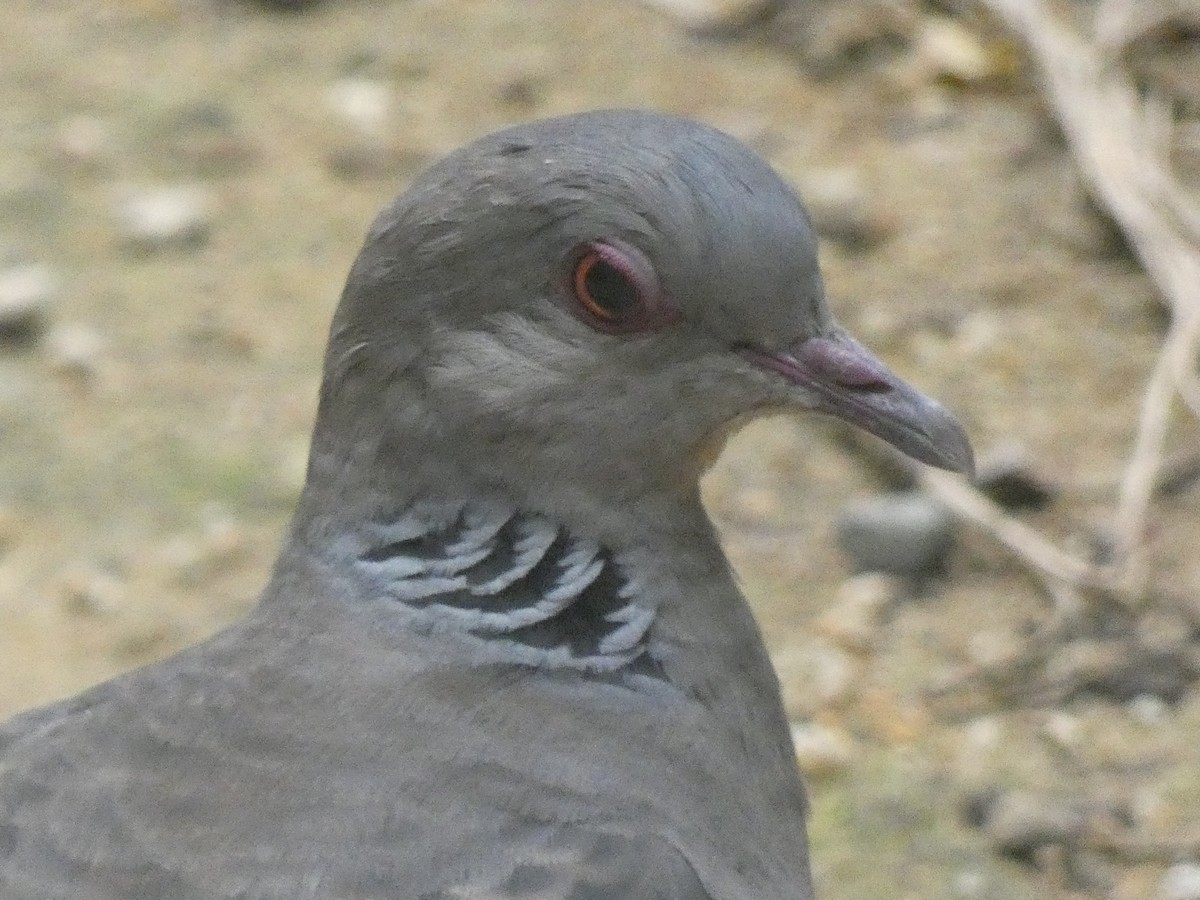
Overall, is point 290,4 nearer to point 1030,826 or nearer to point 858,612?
point 858,612

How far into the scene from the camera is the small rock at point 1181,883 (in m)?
3.18

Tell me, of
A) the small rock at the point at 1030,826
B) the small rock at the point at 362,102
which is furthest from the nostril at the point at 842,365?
the small rock at the point at 362,102

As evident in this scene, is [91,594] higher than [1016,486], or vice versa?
[91,594]

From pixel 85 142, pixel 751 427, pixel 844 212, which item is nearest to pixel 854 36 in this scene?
pixel 844 212

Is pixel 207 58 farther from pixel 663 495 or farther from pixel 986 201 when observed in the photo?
pixel 663 495

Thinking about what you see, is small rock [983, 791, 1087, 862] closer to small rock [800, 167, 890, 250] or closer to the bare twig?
the bare twig

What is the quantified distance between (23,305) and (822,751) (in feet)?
7.28

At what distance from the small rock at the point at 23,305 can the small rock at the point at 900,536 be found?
6.43 feet

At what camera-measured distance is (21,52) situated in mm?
5590

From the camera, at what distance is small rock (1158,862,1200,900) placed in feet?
10.4

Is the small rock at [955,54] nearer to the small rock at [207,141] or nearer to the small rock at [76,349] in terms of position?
the small rock at [207,141]

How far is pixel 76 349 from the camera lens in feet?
14.9

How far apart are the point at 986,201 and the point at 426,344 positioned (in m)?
2.72

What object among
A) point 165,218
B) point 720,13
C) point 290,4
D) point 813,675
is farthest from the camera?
point 290,4
